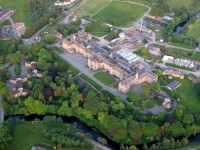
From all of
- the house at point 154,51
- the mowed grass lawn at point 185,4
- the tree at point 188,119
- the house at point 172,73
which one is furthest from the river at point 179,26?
the tree at point 188,119

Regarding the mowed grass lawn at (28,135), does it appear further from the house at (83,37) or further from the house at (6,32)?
the house at (6,32)

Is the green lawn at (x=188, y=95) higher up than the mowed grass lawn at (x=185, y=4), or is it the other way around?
the mowed grass lawn at (x=185, y=4)

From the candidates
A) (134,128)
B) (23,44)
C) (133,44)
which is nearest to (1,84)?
(23,44)

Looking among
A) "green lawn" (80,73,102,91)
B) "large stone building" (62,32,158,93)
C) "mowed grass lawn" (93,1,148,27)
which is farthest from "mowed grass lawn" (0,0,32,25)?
"green lawn" (80,73,102,91)

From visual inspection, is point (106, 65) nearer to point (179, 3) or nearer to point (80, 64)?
point (80, 64)

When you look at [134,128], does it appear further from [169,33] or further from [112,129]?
[169,33]

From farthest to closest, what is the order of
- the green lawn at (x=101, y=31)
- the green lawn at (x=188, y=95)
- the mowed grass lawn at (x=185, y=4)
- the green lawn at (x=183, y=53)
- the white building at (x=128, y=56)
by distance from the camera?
the mowed grass lawn at (x=185, y=4) < the green lawn at (x=101, y=31) < the green lawn at (x=183, y=53) < the white building at (x=128, y=56) < the green lawn at (x=188, y=95)

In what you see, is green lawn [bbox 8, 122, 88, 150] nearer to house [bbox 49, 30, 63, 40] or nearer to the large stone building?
the large stone building
